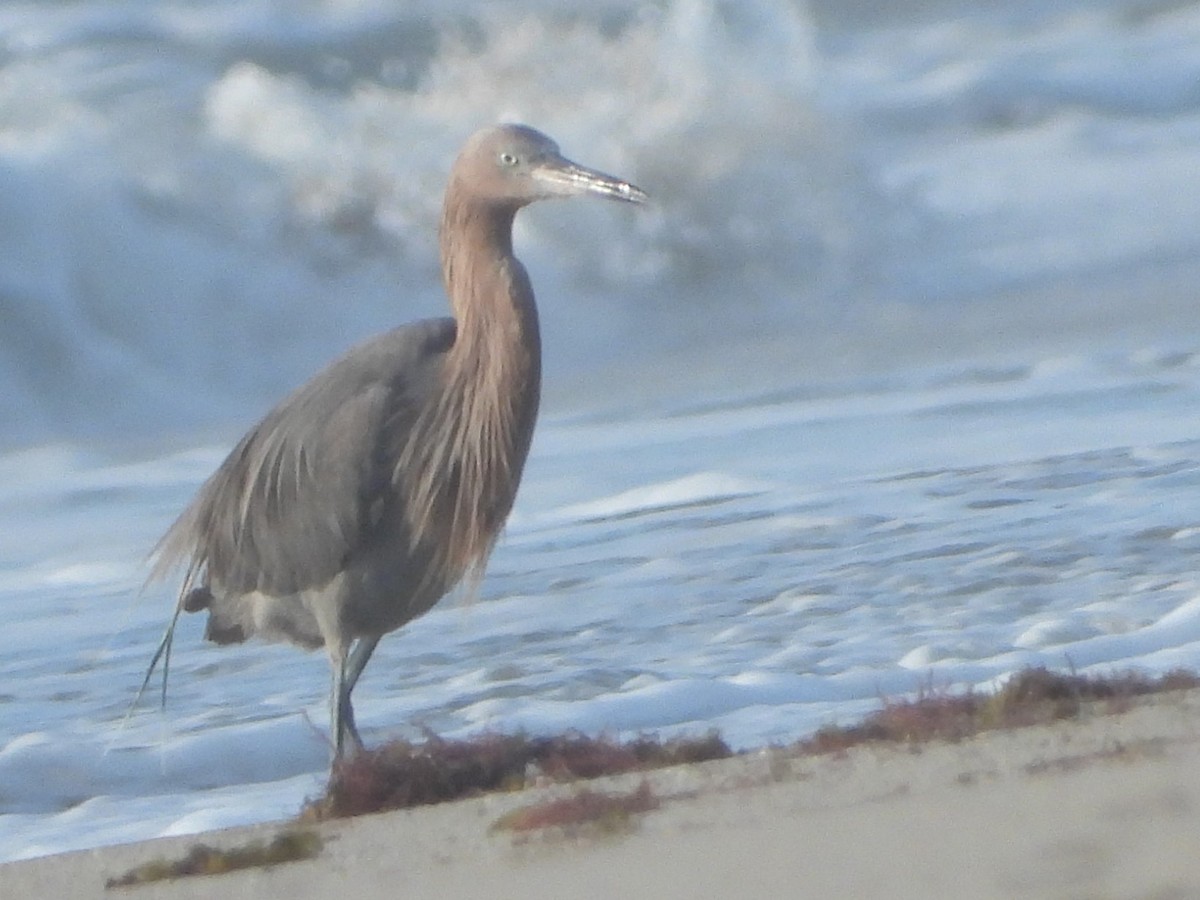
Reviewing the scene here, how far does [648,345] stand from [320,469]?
9.15m

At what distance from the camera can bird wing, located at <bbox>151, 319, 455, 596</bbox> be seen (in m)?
5.77

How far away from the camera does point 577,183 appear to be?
5680 mm

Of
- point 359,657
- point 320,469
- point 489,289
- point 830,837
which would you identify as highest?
point 489,289

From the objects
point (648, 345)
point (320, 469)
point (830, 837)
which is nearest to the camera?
point (830, 837)

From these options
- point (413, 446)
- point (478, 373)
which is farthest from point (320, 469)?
point (478, 373)

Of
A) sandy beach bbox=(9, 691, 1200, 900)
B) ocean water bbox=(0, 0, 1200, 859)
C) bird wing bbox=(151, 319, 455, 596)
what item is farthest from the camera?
ocean water bbox=(0, 0, 1200, 859)

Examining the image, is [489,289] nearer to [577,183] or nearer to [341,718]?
[577,183]

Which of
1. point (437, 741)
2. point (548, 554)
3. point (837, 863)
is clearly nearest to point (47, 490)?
point (548, 554)

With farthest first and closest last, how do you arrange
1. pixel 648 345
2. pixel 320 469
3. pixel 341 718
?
pixel 648 345 < pixel 320 469 < pixel 341 718

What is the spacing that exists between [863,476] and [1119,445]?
0.94 metres

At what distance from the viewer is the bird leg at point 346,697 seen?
18.2ft

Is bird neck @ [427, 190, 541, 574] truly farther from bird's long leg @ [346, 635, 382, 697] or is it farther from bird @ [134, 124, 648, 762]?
bird's long leg @ [346, 635, 382, 697]

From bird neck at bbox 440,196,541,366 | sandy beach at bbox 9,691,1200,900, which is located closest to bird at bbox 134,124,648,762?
bird neck at bbox 440,196,541,366

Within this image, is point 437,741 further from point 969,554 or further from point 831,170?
point 831,170
